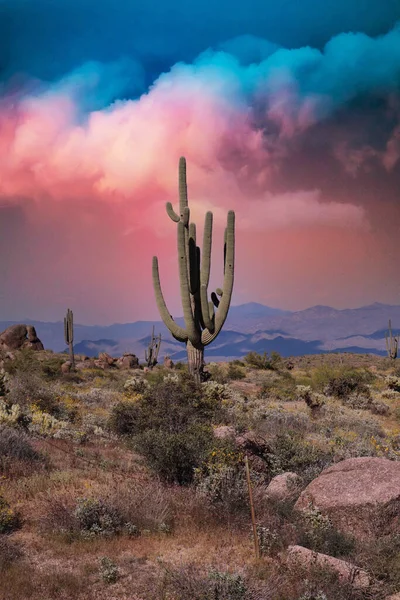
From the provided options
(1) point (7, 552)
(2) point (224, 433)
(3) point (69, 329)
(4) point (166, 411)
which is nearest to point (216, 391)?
(4) point (166, 411)

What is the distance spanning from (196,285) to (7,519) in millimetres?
13615

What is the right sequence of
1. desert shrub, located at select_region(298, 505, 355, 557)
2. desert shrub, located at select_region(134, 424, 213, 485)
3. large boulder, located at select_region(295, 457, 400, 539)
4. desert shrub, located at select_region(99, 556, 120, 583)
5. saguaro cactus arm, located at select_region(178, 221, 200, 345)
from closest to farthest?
1. desert shrub, located at select_region(99, 556, 120, 583)
2. desert shrub, located at select_region(298, 505, 355, 557)
3. large boulder, located at select_region(295, 457, 400, 539)
4. desert shrub, located at select_region(134, 424, 213, 485)
5. saguaro cactus arm, located at select_region(178, 221, 200, 345)

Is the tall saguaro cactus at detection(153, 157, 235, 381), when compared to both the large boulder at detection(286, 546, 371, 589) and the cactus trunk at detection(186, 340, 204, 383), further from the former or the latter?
the large boulder at detection(286, 546, 371, 589)

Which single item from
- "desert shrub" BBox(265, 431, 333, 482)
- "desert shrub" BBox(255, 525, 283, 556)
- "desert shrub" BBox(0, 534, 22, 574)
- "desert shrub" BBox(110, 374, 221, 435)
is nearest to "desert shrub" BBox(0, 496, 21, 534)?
"desert shrub" BBox(0, 534, 22, 574)

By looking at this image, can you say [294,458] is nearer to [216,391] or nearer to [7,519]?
[7,519]

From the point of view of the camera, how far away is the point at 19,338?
54062 millimetres

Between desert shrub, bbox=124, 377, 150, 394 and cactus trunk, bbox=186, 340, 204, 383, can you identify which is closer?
cactus trunk, bbox=186, 340, 204, 383

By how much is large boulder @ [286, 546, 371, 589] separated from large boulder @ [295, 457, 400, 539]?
105 cm

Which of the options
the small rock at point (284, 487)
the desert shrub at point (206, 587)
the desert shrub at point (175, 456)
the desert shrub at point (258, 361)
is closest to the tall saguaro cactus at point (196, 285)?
the desert shrub at point (175, 456)

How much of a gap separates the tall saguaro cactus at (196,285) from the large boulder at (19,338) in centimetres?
3860

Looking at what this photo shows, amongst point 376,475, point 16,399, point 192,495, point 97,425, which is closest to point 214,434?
point 192,495

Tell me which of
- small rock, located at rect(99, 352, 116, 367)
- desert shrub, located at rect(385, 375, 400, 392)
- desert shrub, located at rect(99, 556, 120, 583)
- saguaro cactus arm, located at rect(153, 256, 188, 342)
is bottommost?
desert shrub, located at rect(385, 375, 400, 392)

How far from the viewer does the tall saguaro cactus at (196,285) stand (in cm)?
1880

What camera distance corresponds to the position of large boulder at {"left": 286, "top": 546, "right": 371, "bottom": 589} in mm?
5164
